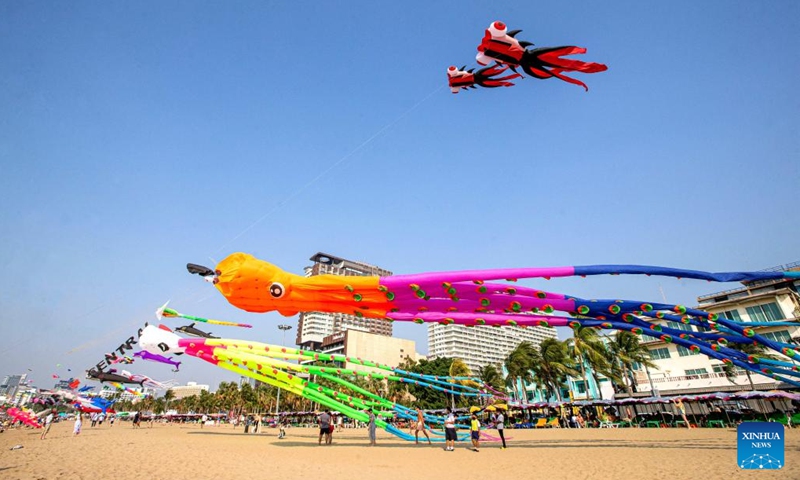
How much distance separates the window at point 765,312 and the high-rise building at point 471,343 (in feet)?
369

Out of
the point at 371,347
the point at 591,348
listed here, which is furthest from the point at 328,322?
the point at 591,348

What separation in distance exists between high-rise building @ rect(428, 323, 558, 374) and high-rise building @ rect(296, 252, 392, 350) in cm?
2041

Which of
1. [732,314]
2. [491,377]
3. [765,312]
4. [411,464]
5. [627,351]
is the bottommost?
[411,464]

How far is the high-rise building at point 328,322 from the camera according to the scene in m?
132

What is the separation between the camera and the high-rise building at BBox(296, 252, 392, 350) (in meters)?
132

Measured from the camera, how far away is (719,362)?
39.2 meters

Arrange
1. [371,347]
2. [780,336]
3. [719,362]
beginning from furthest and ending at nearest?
[371,347] < [719,362] < [780,336]

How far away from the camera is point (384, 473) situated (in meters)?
10.1

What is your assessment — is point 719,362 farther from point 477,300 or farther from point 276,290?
point 276,290

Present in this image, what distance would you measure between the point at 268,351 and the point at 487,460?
1112cm

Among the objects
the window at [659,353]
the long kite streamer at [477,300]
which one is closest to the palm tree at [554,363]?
the window at [659,353]

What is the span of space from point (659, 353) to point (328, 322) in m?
110

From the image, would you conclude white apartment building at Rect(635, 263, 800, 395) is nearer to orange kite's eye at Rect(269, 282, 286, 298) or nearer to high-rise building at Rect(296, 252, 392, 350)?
orange kite's eye at Rect(269, 282, 286, 298)

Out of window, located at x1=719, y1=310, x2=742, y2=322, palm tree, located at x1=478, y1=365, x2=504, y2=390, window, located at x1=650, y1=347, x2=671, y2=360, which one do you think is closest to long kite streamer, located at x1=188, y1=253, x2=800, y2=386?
window, located at x1=719, y1=310, x2=742, y2=322
